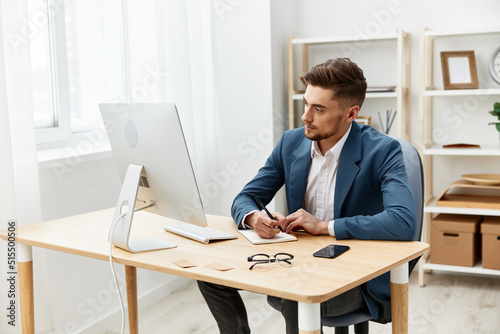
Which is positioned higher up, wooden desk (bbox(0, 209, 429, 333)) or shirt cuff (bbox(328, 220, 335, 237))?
shirt cuff (bbox(328, 220, 335, 237))

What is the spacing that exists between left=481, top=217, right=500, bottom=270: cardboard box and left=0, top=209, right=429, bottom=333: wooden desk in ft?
5.57

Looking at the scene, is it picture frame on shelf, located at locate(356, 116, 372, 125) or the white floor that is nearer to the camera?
the white floor

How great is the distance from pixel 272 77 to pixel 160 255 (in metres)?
2.02

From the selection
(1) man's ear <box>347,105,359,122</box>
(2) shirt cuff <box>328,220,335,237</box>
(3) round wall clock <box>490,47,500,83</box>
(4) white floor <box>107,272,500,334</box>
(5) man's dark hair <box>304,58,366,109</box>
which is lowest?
(4) white floor <box>107,272,500,334</box>

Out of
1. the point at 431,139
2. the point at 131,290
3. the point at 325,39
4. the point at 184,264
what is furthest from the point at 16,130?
Result: the point at 431,139

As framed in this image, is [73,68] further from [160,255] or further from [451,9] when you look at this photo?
[451,9]

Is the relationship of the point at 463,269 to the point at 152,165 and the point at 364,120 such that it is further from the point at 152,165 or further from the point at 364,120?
the point at 152,165

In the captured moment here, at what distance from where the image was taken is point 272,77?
11.2 feet

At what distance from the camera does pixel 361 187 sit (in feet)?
5.94

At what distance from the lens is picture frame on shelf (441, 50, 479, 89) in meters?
3.26

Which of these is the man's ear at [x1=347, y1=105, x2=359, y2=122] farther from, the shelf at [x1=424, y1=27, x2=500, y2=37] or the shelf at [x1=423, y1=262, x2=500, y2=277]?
the shelf at [x1=423, y1=262, x2=500, y2=277]

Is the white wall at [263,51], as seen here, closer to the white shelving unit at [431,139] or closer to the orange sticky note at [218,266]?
the white shelving unit at [431,139]

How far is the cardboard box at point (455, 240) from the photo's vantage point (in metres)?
3.19

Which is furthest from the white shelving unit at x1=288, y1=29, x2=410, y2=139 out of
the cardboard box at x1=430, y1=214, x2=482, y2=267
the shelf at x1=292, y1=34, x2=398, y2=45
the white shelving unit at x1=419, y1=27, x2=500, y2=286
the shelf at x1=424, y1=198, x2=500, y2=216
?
the cardboard box at x1=430, y1=214, x2=482, y2=267
